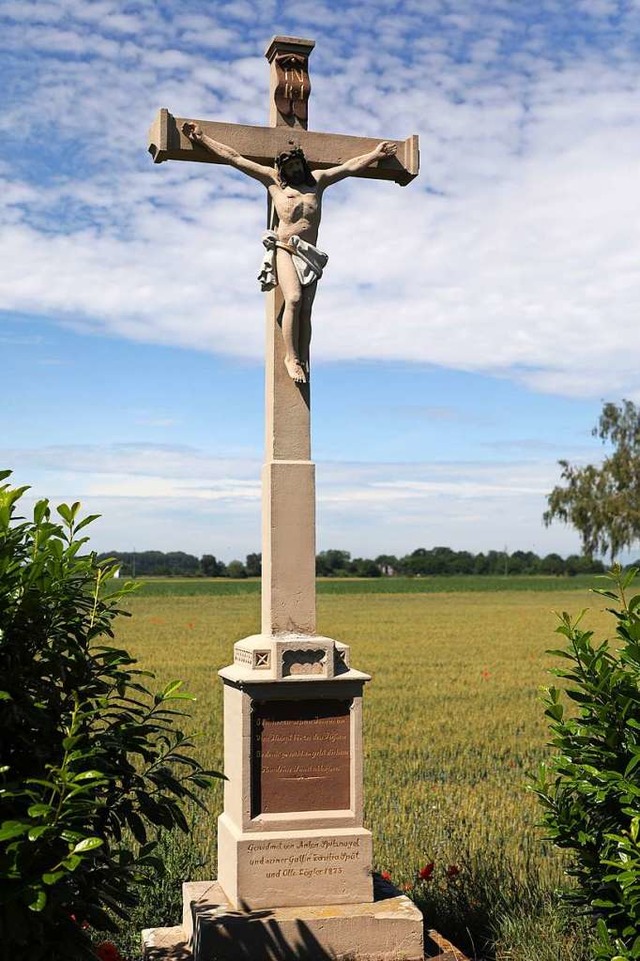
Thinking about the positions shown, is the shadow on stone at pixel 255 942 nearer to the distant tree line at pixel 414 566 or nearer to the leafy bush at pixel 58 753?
the leafy bush at pixel 58 753

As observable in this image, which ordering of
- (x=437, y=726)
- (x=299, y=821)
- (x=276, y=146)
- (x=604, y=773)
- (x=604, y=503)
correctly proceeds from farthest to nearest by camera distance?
1. (x=604, y=503)
2. (x=437, y=726)
3. (x=276, y=146)
4. (x=299, y=821)
5. (x=604, y=773)

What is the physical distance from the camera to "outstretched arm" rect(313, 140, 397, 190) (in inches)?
258

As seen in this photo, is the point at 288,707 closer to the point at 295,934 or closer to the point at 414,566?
the point at 295,934

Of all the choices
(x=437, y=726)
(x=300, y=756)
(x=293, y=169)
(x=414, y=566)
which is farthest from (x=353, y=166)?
(x=414, y=566)

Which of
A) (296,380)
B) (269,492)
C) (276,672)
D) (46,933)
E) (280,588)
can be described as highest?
(296,380)

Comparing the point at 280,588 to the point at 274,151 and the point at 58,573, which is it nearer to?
the point at 58,573

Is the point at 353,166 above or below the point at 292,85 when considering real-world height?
below

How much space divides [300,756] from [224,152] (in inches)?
146

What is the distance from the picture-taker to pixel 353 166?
263 inches

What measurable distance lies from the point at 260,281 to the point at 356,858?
139 inches

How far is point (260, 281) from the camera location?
6.48m

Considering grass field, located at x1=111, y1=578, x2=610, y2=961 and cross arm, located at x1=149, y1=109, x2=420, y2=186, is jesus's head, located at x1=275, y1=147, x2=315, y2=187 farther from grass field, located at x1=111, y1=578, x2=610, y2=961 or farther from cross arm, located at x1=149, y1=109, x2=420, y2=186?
grass field, located at x1=111, y1=578, x2=610, y2=961

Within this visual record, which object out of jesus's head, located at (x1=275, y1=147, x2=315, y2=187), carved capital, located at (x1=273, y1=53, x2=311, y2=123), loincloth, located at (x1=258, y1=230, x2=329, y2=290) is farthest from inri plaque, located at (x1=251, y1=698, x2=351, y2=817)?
carved capital, located at (x1=273, y1=53, x2=311, y2=123)

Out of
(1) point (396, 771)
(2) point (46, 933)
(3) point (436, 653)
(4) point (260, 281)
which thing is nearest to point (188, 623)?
(3) point (436, 653)
